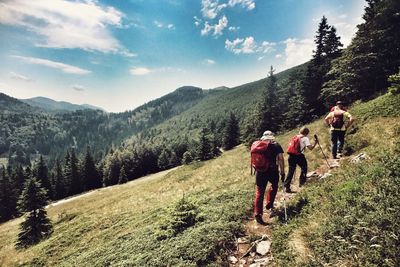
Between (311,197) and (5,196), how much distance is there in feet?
248

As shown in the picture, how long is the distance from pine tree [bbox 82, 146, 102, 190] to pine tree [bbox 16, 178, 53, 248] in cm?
5882

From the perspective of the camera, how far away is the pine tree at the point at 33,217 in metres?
28.2

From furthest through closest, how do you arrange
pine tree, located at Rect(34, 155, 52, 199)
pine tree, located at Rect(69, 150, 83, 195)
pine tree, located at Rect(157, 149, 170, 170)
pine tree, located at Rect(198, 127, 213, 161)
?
pine tree, located at Rect(157, 149, 170, 170) < pine tree, located at Rect(69, 150, 83, 195) < pine tree, located at Rect(34, 155, 52, 199) < pine tree, located at Rect(198, 127, 213, 161)

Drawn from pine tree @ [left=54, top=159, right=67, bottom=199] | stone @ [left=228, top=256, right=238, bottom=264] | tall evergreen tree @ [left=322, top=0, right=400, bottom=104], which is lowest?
pine tree @ [left=54, top=159, right=67, bottom=199]

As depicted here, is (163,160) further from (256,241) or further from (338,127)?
(256,241)

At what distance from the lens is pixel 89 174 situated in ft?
290

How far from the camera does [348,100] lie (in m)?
31.1

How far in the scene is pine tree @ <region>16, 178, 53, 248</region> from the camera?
92.5ft

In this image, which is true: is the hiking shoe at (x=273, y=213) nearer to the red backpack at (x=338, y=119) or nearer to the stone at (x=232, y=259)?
the stone at (x=232, y=259)

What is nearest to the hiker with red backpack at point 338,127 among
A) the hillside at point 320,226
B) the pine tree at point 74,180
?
the hillside at point 320,226

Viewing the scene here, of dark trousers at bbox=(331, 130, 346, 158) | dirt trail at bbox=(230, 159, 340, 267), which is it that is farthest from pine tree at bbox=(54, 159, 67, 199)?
dirt trail at bbox=(230, 159, 340, 267)

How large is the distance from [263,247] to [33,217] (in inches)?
1185

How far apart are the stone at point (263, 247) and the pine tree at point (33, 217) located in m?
27.2

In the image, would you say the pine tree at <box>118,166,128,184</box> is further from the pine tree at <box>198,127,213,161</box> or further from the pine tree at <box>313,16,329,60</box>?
the pine tree at <box>313,16,329,60</box>
